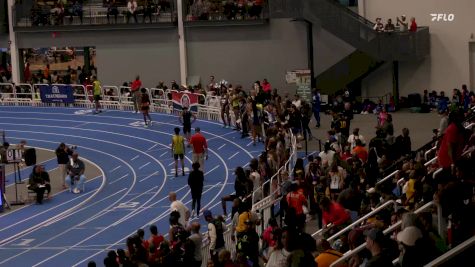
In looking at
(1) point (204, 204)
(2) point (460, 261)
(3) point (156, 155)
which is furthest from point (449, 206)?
(3) point (156, 155)

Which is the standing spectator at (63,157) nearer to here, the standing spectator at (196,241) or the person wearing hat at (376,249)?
the standing spectator at (196,241)

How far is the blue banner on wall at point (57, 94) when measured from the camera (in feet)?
158

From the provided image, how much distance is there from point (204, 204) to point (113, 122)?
15.1 metres

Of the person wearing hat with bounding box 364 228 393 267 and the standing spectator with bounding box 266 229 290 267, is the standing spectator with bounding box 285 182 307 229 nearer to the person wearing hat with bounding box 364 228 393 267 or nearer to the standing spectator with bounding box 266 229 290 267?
the standing spectator with bounding box 266 229 290 267

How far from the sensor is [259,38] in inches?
1923

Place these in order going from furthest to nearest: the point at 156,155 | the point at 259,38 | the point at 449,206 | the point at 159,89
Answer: the point at 259,38 < the point at 159,89 < the point at 156,155 < the point at 449,206

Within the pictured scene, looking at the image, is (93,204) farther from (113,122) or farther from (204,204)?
(113,122)

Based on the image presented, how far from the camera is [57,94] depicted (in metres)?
48.4

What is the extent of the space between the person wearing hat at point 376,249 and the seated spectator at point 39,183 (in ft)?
64.2

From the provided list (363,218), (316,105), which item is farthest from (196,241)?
(316,105)

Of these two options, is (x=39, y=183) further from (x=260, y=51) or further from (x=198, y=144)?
(x=260, y=51)

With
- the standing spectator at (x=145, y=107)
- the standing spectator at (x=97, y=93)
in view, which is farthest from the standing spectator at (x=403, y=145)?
the standing spectator at (x=97, y=93)

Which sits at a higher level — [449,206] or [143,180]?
[449,206]

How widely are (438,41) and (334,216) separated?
28.6 meters
